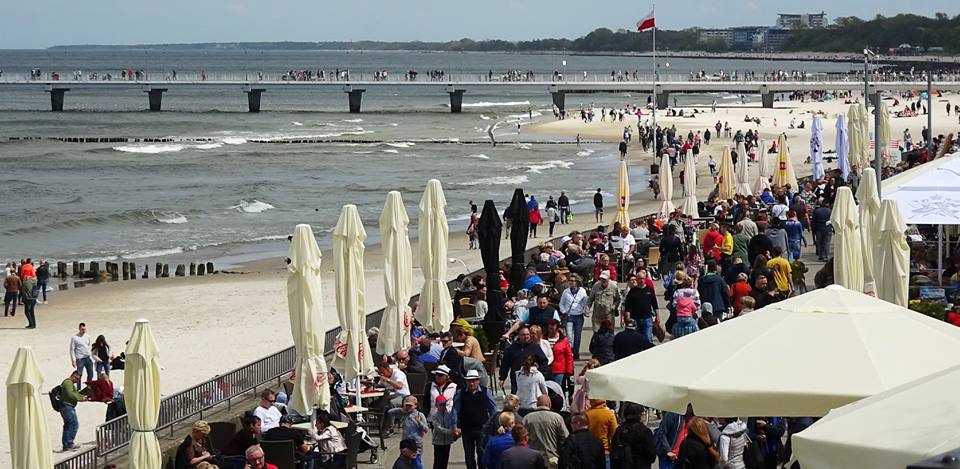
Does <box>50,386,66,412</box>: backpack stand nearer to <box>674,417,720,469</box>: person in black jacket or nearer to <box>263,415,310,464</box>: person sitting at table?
<box>263,415,310,464</box>: person sitting at table

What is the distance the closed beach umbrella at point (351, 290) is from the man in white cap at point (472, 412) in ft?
9.29

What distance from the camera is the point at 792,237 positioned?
2205cm

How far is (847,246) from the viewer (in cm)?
1475

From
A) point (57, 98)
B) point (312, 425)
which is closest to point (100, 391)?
point (312, 425)

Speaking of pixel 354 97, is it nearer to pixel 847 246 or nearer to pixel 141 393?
pixel 847 246

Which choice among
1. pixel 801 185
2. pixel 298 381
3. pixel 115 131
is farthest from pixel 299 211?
pixel 115 131

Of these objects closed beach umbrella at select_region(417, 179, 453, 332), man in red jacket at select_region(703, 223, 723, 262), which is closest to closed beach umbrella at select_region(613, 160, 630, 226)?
man in red jacket at select_region(703, 223, 723, 262)

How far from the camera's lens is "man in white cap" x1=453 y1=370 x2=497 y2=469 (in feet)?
37.7

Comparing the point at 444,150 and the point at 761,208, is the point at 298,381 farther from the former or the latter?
the point at 444,150

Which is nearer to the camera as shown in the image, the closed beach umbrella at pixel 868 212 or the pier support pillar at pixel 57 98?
the closed beach umbrella at pixel 868 212

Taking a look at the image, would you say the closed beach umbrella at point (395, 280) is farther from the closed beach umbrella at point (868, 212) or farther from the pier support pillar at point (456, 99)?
the pier support pillar at point (456, 99)

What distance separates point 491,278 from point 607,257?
3.76 metres

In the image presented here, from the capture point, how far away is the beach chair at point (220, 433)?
12609mm

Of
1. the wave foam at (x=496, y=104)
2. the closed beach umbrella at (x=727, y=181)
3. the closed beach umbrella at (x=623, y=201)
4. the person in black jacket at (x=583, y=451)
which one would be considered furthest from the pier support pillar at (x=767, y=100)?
the person in black jacket at (x=583, y=451)
